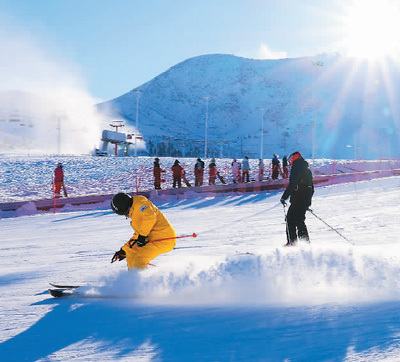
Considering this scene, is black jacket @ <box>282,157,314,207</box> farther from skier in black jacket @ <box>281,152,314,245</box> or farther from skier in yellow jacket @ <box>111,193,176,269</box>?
skier in yellow jacket @ <box>111,193,176,269</box>

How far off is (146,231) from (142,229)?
0.16 ft

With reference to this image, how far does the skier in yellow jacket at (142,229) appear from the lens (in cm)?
467

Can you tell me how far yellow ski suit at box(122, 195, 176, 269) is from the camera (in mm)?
4668

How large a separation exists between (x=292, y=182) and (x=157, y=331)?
4147 mm

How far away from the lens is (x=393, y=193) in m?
17.7

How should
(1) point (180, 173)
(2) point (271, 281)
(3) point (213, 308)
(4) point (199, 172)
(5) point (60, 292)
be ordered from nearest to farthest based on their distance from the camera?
(3) point (213, 308) < (2) point (271, 281) < (5) point (60, 292) < (1) point (180, 173) < (4) point (199, 172)

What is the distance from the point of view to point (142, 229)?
466 centimetres

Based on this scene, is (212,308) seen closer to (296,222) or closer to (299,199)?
(296,222)

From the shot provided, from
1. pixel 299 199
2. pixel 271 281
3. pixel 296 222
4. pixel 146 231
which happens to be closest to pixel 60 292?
pixel 146 231

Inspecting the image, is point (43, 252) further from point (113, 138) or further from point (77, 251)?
point (113, 138)

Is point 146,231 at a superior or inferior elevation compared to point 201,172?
inferior

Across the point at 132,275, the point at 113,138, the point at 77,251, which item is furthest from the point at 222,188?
the point at 113,138

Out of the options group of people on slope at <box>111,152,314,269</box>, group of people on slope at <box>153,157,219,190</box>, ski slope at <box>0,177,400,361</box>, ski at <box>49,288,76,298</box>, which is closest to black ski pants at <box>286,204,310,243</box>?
ski slope at <box>0,177,400,361</box>

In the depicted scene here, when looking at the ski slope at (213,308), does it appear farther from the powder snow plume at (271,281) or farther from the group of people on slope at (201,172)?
the group of people on slope at (201,172)
